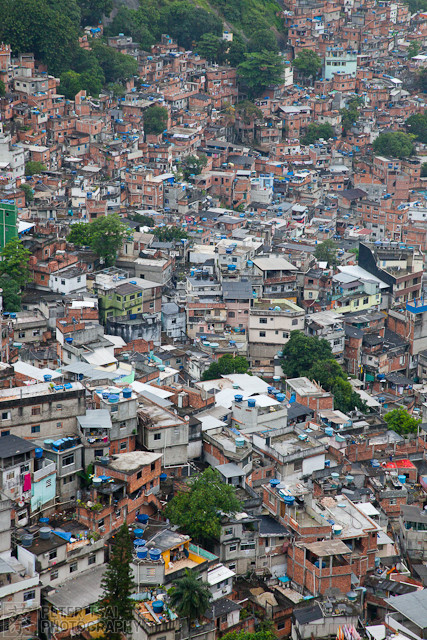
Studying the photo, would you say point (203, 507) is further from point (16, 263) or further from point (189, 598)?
point (16, 263)

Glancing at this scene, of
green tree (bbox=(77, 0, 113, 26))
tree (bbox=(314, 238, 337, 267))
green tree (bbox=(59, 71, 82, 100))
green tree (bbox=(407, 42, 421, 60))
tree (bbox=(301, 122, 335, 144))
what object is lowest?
tree (bbox=(314, 238, 337, 267))

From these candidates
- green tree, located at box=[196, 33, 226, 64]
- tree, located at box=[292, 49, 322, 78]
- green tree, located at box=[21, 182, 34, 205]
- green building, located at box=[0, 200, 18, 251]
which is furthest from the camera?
tree, located at box=[292, 49, 322, 78]

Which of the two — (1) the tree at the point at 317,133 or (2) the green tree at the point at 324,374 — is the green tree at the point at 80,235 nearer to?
(2) the green tree at the point at 324,374

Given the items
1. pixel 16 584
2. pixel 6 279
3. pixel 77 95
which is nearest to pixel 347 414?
pixel 6 279

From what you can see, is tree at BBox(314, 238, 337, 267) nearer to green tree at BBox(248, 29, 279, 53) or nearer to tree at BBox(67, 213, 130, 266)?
tree at BBox(67, 213, 130, 266)

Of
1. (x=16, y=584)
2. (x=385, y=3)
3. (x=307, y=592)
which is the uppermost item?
(x=385, y=3)

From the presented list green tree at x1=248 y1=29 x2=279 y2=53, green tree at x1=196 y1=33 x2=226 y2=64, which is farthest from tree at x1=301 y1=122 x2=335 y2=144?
green tree at x1=196 y1=33 x2=226 y2=64

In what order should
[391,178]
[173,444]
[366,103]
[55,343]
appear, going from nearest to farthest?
[173,444] < [55,343] < [391,178] < [366,103]

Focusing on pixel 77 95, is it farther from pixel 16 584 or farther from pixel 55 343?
pixel 16 584
